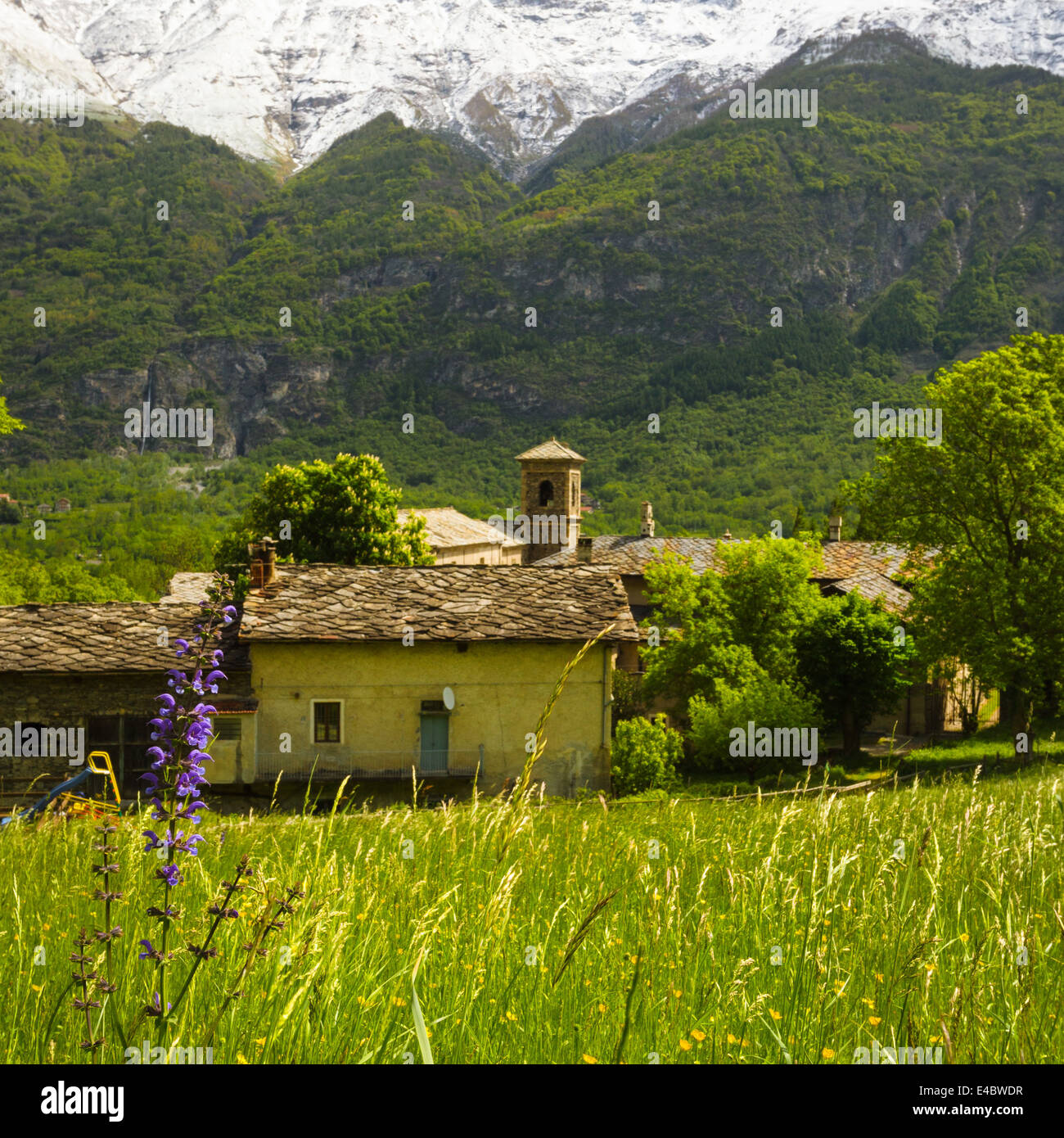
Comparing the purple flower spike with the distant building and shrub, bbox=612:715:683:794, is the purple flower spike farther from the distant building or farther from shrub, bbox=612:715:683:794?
the distant building

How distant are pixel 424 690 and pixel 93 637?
6.13 m

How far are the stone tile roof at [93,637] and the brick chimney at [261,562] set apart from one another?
2309mm

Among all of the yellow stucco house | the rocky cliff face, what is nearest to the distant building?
the yellow stucco house

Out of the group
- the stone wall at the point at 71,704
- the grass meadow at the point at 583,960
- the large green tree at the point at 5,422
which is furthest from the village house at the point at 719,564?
the grass meadow at the point at 583,960

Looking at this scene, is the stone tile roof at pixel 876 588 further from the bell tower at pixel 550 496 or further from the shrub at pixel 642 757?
the bell tower at pixel 550 496

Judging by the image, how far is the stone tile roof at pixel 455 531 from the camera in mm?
62312

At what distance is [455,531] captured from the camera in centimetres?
6700

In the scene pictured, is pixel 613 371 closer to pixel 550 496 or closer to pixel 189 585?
pixel 550 496

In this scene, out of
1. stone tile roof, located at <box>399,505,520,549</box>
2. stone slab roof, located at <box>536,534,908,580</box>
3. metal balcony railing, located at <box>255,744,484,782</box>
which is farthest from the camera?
stone tile roof, located at <box>399,505,520,549</box>

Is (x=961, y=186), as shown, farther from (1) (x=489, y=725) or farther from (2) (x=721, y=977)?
(2) (x=721, y=977)

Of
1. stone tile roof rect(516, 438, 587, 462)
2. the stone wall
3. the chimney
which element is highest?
stone tile roof rect(516, 438, 587, 462)

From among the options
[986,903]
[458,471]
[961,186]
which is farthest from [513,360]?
[986,903]

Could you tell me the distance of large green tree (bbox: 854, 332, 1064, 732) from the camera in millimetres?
24734

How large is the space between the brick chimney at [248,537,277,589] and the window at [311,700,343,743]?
4686 mm
